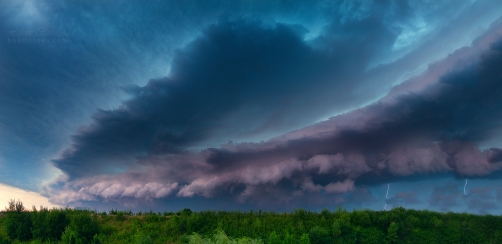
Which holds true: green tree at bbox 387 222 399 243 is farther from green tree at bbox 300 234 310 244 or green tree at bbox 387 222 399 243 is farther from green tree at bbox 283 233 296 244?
green tree at bbox 283 233 296 244

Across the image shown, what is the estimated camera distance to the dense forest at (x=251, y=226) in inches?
997

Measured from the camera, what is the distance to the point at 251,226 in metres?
26.8

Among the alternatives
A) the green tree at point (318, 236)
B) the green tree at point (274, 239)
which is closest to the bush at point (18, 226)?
the green tree at point (274, 239)

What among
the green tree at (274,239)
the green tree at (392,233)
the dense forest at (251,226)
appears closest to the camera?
the green tree at (274,239)

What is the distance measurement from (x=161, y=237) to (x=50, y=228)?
8324 millimetres

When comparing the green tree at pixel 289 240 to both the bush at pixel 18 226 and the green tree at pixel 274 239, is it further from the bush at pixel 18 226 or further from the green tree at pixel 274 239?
the bush at pixel 18 226

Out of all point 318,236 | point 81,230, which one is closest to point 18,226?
point 81,230

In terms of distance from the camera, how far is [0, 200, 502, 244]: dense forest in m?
25.3

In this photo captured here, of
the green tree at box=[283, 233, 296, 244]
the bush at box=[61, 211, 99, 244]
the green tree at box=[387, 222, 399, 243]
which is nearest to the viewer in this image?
the bush at box=[61, 211, 99, 244]

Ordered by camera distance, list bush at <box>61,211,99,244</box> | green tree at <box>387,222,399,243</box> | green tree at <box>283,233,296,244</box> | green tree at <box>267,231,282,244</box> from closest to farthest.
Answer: bush at <box>61,211,99,244</box> < green tree at <box>283,233,296,244</box> < green tree at <box>267,231,282,244</box> < green tree at <box>387,222,399,243</box>

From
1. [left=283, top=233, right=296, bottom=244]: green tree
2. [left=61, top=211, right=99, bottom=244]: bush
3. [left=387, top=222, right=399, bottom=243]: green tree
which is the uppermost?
[left=61, top=211, right=99, bottom=244]: bush

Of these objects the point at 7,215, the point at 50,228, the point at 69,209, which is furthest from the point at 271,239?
A: the point at 7,215

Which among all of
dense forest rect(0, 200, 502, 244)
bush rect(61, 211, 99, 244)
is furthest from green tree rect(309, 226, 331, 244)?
bush rect(61, 211, 99, 244)

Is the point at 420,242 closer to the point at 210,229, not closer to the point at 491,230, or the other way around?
the point at 491,230
